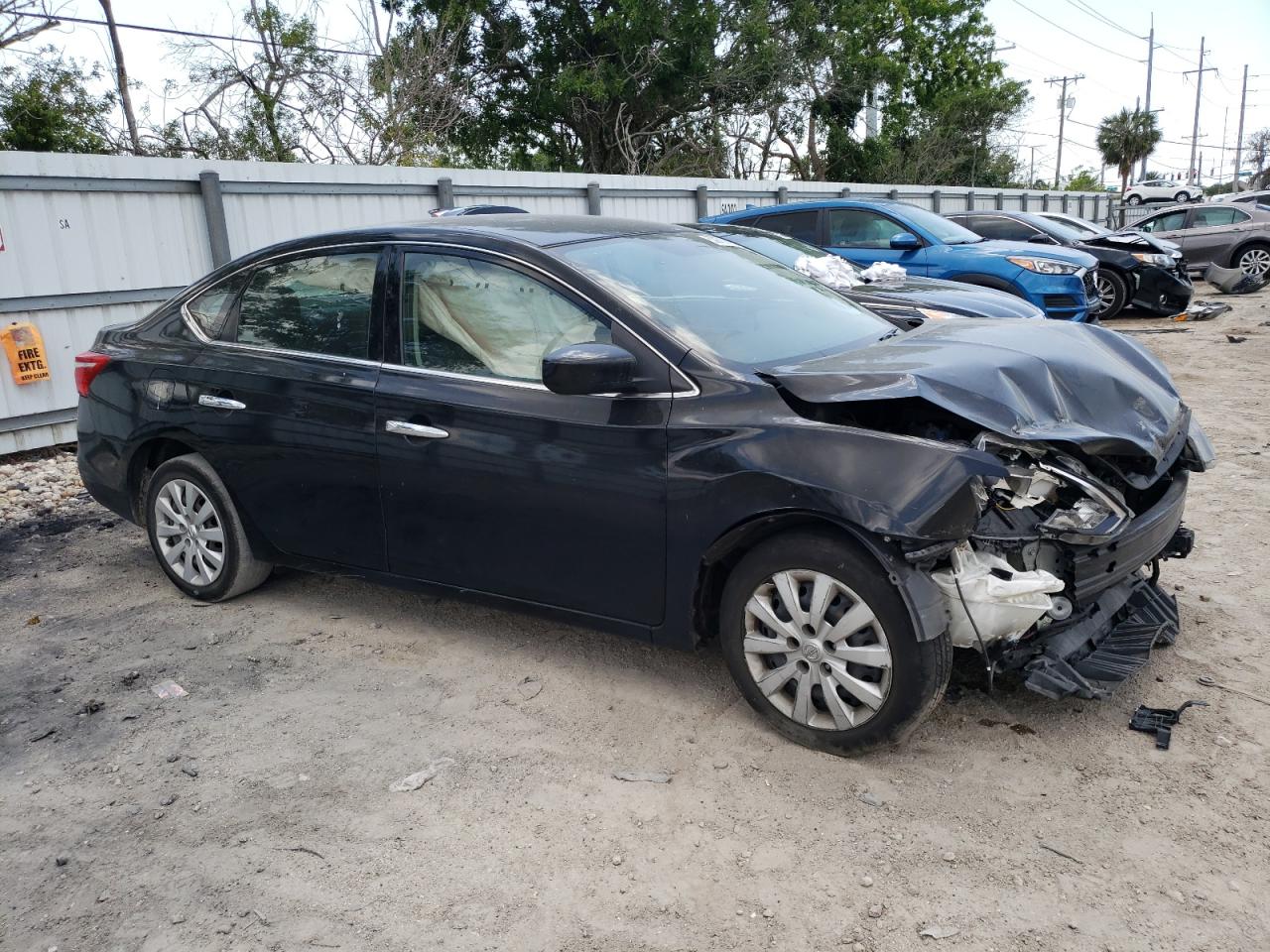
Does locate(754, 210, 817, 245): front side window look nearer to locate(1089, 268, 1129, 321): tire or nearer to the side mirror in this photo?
locate(1089, 268, 1129, 321): tire

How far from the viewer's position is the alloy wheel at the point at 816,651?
3066mm

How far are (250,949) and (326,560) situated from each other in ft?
Result: 6.40

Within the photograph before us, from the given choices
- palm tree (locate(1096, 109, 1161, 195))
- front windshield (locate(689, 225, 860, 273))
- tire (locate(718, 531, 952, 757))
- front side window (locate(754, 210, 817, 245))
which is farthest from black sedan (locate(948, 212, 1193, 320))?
palm tree (locate(1096, 109, 1161, 195))

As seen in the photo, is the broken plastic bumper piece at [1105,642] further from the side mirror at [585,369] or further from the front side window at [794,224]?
the front side window at [794,224]

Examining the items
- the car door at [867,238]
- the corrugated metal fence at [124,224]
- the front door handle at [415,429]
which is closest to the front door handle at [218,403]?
the front door handle at [415,429]

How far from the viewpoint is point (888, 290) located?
26.2 ft

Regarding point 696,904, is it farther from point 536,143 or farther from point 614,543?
point 536,143

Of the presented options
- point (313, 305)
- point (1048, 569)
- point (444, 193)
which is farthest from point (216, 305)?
point (444, 193)

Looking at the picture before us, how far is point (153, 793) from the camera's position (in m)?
3.25

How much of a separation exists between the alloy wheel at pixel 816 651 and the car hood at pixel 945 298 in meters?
4.49

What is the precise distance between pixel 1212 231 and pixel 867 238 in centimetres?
1099

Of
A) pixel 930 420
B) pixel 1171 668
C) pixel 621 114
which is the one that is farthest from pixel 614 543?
pixel 621 114

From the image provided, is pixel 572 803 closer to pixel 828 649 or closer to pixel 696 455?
pixel 828 649

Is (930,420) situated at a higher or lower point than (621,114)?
lower
